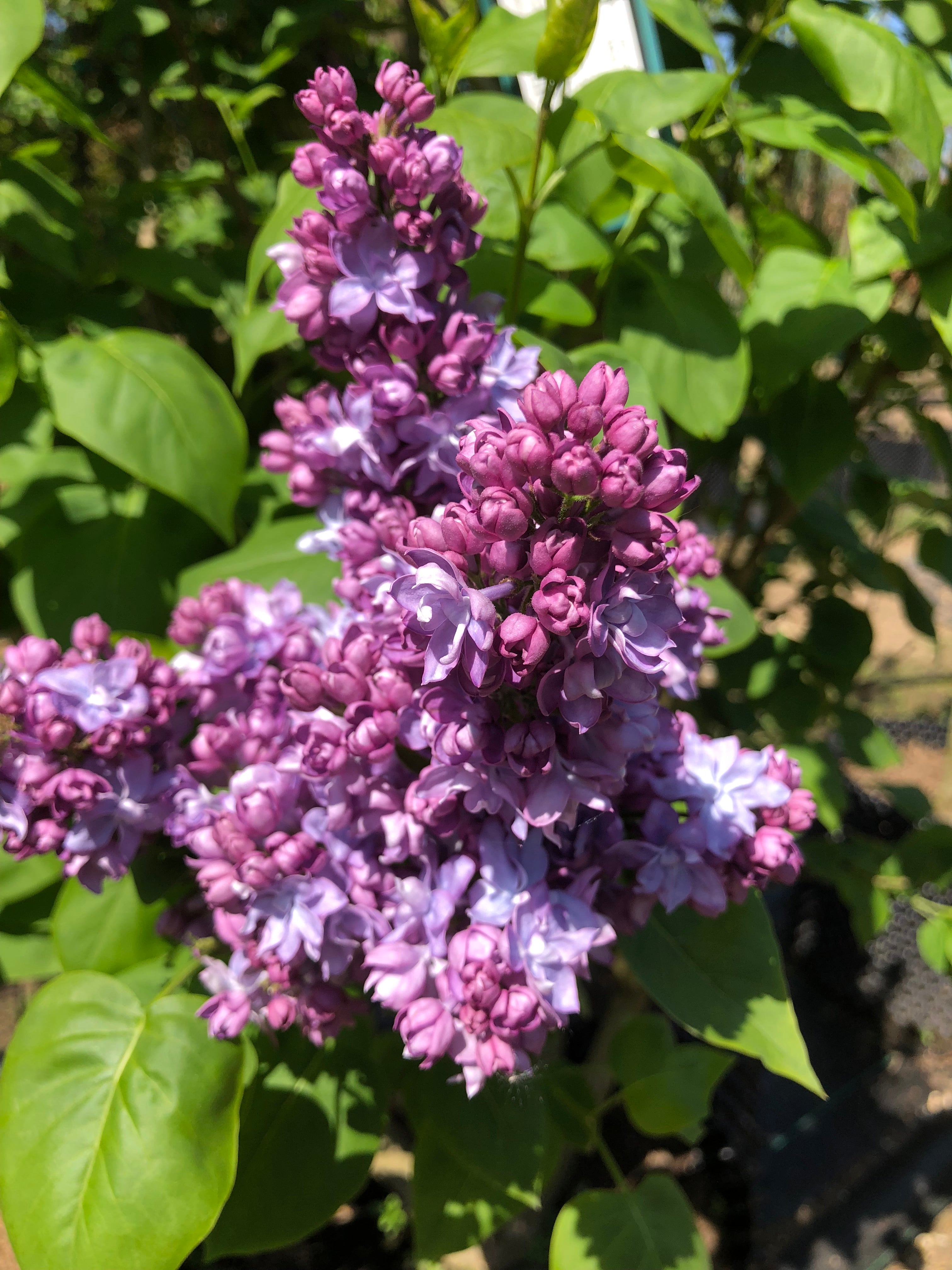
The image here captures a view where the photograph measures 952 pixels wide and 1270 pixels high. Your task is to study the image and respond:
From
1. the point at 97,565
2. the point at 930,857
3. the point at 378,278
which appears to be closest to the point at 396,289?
the point at 378,278

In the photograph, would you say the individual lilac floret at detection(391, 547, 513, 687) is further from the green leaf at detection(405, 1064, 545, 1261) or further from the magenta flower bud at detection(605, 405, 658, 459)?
the green leaf at detection(405, 1064, 545, 1261)

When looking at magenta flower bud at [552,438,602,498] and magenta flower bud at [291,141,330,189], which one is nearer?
magenta flower bud at [552,438,602,498]

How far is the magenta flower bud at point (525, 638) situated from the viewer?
0.40 m

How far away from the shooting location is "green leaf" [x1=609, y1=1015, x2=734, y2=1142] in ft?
3.37

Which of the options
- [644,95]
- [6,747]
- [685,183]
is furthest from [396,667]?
[644,95]

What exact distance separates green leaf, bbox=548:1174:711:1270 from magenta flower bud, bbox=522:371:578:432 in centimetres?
80

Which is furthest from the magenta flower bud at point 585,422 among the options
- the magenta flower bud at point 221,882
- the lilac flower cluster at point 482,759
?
the magenta flower bud at point 221,882

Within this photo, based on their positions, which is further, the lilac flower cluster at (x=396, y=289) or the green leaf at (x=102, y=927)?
the green leaf at (x=102, y=927)

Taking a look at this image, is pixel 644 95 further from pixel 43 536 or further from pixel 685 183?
pixel 43 536

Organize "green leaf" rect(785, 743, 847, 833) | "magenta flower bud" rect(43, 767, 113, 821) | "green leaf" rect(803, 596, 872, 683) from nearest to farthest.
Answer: "magenta flower bud" rect(43, 767, 113, 821)
"green leaf" rect(785, 743, 847, 833)
"green leaf" rect(803, 596, 872, 683)

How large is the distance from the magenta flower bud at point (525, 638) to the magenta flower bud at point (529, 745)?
52mm

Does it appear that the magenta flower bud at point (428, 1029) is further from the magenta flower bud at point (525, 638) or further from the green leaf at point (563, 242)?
the green leaf at point (563, 242)

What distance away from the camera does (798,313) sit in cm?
90

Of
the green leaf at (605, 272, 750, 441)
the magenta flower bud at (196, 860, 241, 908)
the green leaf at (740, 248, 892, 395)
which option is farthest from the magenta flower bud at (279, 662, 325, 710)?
the green leaf at (740, 248, 892, 395)
